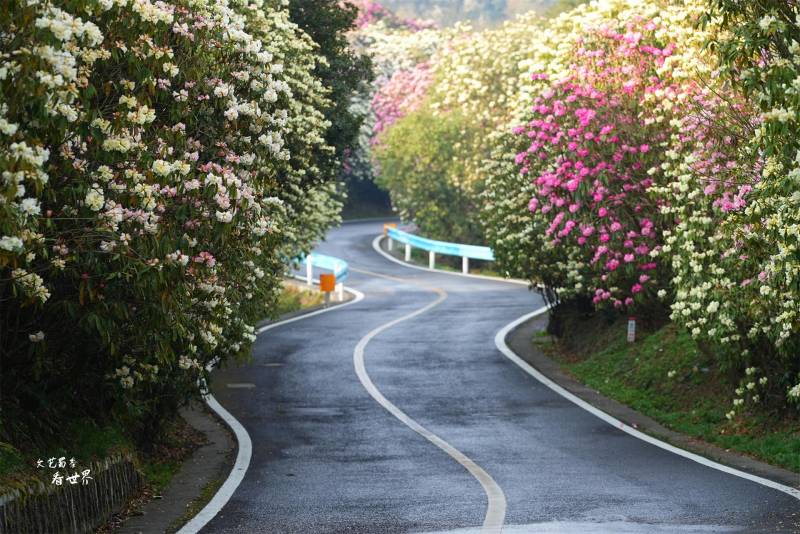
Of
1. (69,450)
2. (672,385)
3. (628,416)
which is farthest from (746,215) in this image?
(672,385)

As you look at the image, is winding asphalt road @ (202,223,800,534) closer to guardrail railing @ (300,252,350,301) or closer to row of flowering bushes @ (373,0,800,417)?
row of flowering bushes @ (373,0,800,417)

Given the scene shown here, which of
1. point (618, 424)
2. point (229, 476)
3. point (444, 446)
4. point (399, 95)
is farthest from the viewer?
point (399, 95)

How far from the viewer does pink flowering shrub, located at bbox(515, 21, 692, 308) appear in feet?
75.9

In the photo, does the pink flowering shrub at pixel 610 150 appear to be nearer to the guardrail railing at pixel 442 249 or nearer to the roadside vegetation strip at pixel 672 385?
the roadside vegetation strip at pixel 672 385

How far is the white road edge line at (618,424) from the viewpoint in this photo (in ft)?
48.3

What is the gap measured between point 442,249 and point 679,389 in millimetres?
30930

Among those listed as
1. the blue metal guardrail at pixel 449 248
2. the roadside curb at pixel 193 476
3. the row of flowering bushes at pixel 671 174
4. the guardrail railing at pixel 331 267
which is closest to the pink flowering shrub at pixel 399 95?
the blue metal guardrail at pixel 449 248

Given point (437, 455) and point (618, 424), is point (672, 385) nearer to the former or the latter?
point (618, 424)

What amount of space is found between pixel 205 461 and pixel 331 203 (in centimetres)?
1821

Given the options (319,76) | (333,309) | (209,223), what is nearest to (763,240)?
(209,223)

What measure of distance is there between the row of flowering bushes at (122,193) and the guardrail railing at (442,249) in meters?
32.4

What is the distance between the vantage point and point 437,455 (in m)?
17.2

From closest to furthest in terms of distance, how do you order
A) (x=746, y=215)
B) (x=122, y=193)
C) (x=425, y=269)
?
(x=122, y=193), (x=746, y=215), (x=425, y=269)

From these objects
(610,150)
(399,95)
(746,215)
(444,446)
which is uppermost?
(399,95)
